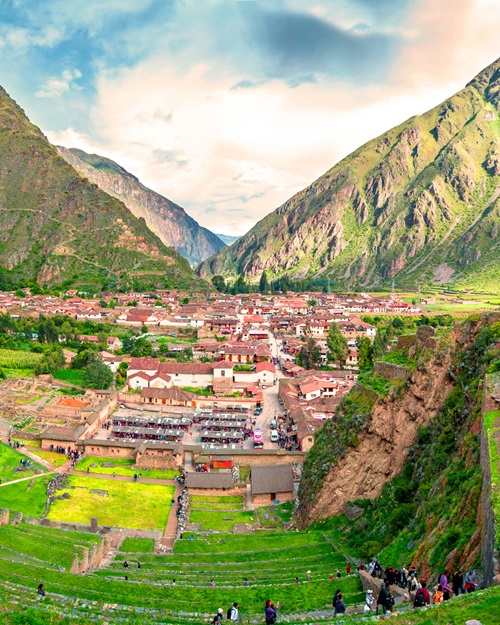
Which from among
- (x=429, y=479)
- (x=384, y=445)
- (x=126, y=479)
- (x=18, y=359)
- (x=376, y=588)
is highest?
(x=429, y=479)

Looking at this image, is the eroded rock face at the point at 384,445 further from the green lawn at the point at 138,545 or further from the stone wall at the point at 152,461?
the stone wall at the point at 152,461

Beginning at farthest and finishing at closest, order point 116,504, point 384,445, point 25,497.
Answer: point 116,504
point 25,497
point 384,445

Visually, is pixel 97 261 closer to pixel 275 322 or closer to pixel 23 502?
pixel 275 322

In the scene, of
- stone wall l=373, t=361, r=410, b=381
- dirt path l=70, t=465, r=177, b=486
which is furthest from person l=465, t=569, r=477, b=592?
dirt path l=70, t=465, r=177, b=486

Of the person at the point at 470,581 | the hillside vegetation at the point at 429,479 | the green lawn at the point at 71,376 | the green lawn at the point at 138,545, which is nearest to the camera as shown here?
the person at the point at 470,581

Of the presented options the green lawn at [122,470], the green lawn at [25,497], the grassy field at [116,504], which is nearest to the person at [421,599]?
the grassy field at [116,504]

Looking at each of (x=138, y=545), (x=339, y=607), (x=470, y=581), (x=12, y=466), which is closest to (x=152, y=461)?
(x=12, y=466)

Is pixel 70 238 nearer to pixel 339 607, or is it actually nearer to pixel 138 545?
pixel 138 545
